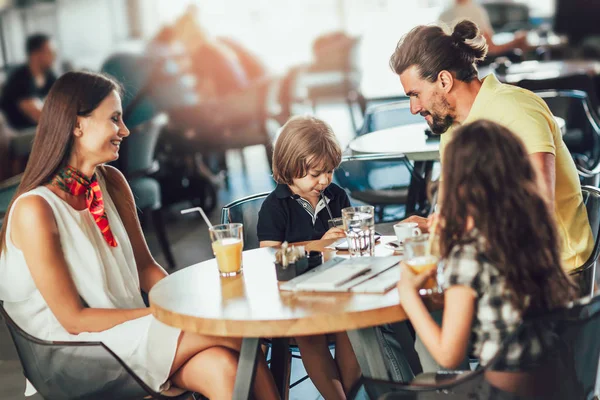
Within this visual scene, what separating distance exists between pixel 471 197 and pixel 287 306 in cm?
45

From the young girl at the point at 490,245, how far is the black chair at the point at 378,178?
1830mm

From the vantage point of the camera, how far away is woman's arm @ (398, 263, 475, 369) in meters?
1.61

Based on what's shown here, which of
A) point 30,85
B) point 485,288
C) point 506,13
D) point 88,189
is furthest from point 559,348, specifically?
point 506,13

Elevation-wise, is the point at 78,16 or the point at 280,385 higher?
the point at 78,16

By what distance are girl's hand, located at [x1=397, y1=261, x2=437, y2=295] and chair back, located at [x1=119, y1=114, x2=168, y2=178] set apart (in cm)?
291

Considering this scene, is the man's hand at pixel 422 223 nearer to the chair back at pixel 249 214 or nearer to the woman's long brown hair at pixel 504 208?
the chair back at pixel 249 214

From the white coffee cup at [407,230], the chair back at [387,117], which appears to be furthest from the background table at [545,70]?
the white coffee cup at [407,230]

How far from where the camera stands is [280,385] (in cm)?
233

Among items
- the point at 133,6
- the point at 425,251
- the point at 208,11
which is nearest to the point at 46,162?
the point at 425,251

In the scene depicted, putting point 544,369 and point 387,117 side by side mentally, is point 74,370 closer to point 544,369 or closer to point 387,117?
point 544,369

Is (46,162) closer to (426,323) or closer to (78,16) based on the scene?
(426,323)

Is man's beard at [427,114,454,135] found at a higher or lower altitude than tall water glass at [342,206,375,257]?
higher

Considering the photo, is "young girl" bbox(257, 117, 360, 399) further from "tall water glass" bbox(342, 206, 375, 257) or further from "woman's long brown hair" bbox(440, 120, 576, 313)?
"woman's long brown hair" bbox(440, 120, 576, 313)

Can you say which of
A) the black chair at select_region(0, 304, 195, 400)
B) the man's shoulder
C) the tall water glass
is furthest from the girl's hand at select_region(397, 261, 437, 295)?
the man's shoulder
